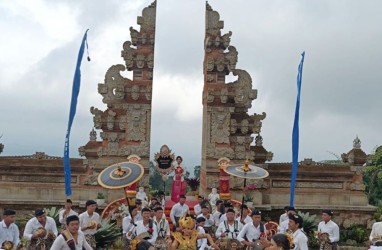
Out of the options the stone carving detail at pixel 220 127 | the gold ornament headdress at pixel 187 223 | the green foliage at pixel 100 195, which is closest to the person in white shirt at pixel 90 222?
the gold ornament headdress at pixel 187 223

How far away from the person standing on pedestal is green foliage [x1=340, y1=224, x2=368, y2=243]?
626cm

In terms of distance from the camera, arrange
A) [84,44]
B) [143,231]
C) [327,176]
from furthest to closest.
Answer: [327,176]
[84,44]
[143,231]

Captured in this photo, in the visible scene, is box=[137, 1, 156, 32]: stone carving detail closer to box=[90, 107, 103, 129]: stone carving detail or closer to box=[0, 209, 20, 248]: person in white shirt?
box=[90, 107, 103, 129]: stone carving detail

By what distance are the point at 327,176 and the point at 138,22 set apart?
373 inches

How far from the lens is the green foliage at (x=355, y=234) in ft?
62.7

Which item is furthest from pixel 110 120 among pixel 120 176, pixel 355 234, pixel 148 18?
pixel 355 234

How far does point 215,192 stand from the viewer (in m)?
19.1

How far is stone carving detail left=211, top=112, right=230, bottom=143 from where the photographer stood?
1983 centimetres

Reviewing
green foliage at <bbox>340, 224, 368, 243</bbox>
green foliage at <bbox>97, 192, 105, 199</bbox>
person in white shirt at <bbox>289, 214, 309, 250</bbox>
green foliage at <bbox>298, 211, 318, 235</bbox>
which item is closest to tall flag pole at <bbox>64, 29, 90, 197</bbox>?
green foliage at <bbox>97, 192, 105, 199</bbox>

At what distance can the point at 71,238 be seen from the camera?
7656 mm

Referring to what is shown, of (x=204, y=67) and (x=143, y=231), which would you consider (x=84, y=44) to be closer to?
(x=143, y=231)

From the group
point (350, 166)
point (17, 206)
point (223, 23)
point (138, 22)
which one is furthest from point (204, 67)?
point (17, 206)

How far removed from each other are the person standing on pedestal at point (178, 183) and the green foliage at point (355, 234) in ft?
20.6

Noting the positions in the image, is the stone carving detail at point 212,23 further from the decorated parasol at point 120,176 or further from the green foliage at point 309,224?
the decorated parasol at point 120,176
